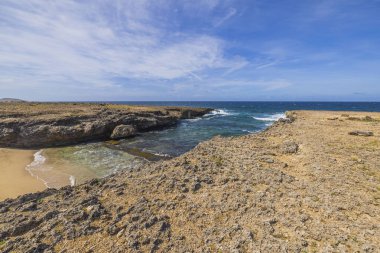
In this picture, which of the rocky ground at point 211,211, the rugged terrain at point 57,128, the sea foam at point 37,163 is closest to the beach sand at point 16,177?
the sea foam at point 37,163

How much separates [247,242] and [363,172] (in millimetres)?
7360

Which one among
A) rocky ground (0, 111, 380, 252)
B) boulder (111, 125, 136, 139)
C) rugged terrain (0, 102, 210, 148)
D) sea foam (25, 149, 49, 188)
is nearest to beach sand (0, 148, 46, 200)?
sea foam (25, 149, 49, 188)

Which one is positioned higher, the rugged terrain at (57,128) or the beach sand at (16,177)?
the rugged terrain at (57,128)

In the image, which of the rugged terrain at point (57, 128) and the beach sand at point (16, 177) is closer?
the beach sand at point (16, 177)

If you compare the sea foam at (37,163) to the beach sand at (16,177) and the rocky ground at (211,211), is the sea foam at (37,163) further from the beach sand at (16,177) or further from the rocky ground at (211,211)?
the rocky ground at (211,211)

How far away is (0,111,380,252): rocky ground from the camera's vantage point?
5.73 m

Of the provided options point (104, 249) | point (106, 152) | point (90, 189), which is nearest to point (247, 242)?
point (104, 249)

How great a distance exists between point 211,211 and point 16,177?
1586 centimetres

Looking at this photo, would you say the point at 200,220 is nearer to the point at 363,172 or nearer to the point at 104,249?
the point at 104,249

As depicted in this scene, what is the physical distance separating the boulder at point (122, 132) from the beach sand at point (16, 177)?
9839 millimetres

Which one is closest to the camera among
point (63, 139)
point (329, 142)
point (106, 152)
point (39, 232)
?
point (39, 232)

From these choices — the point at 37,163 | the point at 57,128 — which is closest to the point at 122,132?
the point at 57,128

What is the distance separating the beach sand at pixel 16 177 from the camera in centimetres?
1392

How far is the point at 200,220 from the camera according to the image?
6730mm
